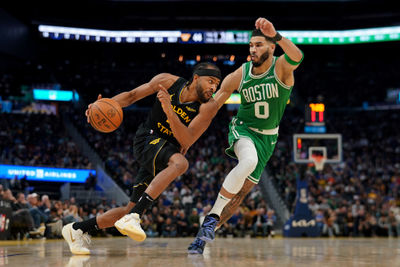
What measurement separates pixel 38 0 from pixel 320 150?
16084 mm

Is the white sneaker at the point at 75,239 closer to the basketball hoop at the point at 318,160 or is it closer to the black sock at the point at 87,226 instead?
the black sock at the point at 87,226

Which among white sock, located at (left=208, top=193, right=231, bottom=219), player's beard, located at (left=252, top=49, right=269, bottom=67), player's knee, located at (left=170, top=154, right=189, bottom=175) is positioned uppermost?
player's beard, located at (left=252, top=49, right=269, bottom=67)

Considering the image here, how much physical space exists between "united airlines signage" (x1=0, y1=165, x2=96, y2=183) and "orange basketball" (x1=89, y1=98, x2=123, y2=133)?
13.4 metres

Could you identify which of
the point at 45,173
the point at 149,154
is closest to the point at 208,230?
the point at 149,154

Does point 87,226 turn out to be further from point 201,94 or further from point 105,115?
point 201,94

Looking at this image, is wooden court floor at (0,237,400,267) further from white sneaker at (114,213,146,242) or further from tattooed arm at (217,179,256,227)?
tattooed arm at (217,179,256,227)

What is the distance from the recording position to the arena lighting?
87.7ft

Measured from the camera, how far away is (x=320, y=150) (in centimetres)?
1617

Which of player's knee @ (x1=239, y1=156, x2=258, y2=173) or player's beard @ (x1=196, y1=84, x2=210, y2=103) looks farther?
player's beard @ (x1=196, y1=84, x2=210, y2=103)

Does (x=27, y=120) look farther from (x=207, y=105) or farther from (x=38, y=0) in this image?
(x=207, y=105)

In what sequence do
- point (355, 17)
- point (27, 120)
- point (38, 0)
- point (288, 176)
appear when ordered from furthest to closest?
point (355, 17) < point (38, 0) < point (27, 120) < point (288, 176)

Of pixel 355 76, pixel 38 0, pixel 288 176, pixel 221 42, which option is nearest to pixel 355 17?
pixel 355 76

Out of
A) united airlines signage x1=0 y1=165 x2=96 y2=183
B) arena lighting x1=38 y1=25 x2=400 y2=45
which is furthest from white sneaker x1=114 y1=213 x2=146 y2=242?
arena lighting x1=38 y1=25 x2=400 y2=45

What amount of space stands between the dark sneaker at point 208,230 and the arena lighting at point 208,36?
22.4 metres
